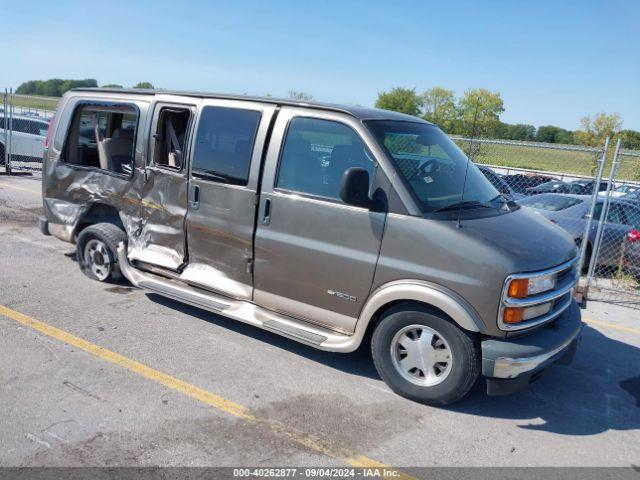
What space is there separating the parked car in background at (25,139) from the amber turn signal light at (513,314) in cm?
1672

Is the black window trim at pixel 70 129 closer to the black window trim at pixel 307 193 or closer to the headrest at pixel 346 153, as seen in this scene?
the black window trim at pixel 307 193

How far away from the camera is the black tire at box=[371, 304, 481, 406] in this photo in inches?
154

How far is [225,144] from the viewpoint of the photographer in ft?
16.5

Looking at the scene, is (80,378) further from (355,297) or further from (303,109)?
(303,109)

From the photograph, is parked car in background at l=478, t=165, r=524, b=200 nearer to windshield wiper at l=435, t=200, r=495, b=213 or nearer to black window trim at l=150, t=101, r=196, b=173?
windshield wiper at l=435, t=200, r=495, b=213

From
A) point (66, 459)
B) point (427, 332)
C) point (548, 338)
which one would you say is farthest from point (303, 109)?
point (66, 459)

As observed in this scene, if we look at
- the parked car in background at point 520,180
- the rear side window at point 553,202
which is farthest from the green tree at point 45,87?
the rear side window at point 553,202

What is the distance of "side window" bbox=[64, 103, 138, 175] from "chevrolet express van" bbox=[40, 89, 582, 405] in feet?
1.67

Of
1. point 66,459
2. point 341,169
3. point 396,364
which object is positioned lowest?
point 66,459

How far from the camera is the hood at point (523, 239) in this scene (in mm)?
3891

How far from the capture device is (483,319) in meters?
3.82

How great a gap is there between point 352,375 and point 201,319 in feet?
5.83

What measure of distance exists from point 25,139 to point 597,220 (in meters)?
16.0

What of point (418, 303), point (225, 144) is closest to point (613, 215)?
point (418, 303)
